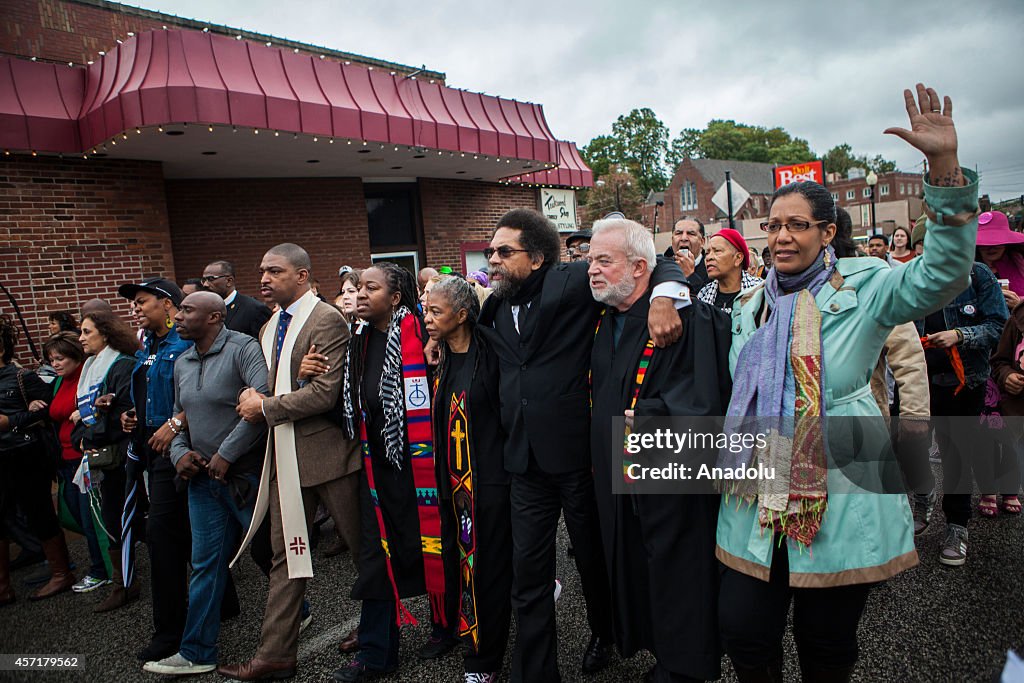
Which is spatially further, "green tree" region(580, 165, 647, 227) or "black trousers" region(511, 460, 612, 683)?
"green tree" region(580, 165, 647, 227)

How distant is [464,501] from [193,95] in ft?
19.6

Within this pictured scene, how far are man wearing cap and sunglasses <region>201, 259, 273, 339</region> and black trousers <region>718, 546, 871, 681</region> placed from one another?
4.68 m

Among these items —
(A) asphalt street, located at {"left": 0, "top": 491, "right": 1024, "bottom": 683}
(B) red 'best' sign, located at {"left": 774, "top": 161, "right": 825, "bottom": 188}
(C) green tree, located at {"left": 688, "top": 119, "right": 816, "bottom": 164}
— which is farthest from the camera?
(C) green tree, located at {"left": 688, "top": 119, "right": 816, "bottom": 164}

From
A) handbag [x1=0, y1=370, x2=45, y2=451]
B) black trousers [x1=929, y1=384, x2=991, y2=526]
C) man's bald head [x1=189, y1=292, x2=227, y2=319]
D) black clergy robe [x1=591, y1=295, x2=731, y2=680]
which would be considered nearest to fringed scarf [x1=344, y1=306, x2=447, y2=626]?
man's bald head [x1=189, y1=292, x2=227, y2=319]

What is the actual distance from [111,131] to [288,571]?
6012 millimetres

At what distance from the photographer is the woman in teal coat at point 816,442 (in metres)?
1.99

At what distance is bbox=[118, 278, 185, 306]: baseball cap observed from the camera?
391cm

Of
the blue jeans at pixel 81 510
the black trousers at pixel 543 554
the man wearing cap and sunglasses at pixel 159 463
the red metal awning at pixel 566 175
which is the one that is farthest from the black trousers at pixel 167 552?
the red metal awning at pixel 566 175

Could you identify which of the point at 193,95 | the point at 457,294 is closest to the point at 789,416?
the point at 457,294

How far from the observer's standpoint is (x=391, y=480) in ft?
10.8

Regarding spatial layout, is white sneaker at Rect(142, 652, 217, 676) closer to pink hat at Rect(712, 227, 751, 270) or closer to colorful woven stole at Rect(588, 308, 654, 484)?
colorful woven stole at Rect(588, 308, 654, 484)

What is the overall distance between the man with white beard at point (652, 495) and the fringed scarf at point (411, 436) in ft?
3.24

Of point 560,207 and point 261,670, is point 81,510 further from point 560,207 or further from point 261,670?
point 560,207

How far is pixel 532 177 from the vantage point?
1309 centimetres
